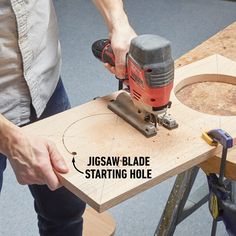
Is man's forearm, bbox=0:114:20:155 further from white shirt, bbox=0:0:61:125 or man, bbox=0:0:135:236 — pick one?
white shirt, bbox=0:0:61:125

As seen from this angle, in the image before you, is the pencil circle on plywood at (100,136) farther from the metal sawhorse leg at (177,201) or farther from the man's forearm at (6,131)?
the metal sawhorse leg at (177,201)

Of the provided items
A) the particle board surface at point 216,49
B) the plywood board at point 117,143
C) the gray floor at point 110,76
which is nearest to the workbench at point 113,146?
the plywood board at point 117,143

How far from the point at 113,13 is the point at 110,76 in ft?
5.19

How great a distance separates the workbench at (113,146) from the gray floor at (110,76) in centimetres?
87

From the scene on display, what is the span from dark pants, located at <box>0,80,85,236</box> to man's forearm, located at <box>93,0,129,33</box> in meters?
0.23

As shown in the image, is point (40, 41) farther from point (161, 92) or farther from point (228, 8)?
point (228, 8)

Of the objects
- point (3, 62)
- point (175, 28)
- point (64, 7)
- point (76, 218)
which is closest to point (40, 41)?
point (3, 62)

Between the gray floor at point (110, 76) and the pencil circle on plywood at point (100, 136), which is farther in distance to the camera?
the gray floor at point (110, 76)

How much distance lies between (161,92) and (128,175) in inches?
7.1

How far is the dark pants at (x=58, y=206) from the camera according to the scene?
1.35m

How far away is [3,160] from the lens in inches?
49.3

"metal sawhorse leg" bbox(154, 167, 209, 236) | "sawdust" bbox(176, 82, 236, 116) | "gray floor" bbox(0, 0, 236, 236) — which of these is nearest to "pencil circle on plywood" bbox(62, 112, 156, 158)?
"sawdust" bbox(176, 82, 236, 116)

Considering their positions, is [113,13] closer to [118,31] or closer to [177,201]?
[118,31]

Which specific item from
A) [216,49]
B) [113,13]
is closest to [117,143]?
[113,13]
